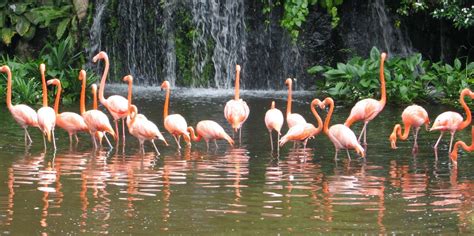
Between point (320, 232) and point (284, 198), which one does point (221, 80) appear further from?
point (320, 232)

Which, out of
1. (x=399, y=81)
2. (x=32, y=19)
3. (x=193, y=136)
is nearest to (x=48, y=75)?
(x=32, y=19)

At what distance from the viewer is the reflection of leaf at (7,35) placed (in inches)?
708

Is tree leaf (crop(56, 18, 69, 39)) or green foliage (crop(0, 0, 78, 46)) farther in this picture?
green foliage (crop(0, 0, 78, 46))

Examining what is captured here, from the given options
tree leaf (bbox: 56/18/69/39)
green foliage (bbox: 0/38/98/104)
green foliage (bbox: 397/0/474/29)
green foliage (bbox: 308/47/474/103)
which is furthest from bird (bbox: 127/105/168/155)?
tree leaf (bbox: 56/18/69/39)

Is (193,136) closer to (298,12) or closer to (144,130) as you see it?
(144,130)

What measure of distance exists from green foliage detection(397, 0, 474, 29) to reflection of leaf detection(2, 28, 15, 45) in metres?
6.46

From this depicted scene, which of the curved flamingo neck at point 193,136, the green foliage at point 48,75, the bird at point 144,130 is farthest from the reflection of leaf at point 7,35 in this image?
the bird at point 144,130

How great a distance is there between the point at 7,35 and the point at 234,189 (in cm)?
1027

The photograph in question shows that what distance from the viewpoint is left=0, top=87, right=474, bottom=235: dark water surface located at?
7336 mm

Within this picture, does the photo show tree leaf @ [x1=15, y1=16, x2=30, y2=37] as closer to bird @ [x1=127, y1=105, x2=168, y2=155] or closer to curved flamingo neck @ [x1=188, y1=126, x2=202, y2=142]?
curved flamingo neck @ [x1=188, y1=126, x2=202, y2=142]

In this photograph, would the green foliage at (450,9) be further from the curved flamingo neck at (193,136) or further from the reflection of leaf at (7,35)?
the reflection of leaf at (7,35)

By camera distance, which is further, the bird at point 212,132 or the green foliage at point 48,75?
the green foliage at point 48,75

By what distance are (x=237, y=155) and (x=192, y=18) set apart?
8.16 meters

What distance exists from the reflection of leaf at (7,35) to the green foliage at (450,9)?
6.46 meters
